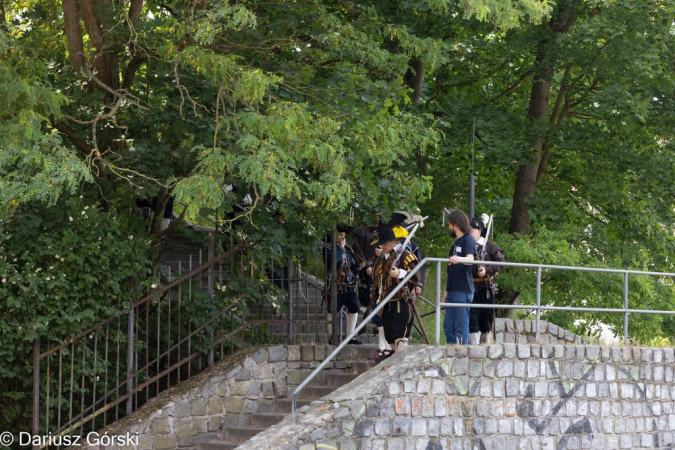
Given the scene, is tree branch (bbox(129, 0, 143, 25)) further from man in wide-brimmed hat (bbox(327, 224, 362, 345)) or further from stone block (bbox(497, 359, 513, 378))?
stone block (bbox(497, 359, 513, 378))

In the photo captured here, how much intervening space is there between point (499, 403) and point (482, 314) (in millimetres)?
1675

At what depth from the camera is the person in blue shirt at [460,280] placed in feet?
35.1

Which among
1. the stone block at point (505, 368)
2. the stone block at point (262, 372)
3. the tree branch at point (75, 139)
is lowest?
the stone block at point (262, 372)

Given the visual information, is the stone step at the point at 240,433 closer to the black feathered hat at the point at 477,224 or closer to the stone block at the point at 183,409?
the stone block at the point at 183,409

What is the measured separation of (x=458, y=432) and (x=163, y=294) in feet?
12.4

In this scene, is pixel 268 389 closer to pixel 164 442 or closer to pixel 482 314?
pixel 164 442

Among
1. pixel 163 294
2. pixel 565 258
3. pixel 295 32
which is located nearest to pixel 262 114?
pixel 295 32

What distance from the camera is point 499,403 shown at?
1065 cm

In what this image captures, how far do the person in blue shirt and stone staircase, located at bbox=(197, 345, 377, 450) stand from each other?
1.21 metres

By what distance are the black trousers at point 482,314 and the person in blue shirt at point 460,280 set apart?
77 cm

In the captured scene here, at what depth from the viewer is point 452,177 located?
19.2m

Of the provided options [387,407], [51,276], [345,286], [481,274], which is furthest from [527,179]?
[51,276]

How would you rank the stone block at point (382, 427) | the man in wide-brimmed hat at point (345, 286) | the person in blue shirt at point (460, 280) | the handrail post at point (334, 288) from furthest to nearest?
the man in wide-brimmed hat at point (345, 286) < the handrail post at point (334, 288) < the person in blue shirt at point (460, 280) < the stone block at point (382, 427)

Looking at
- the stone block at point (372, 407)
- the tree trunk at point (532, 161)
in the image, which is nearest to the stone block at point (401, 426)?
the stone block at point (372, 407)
